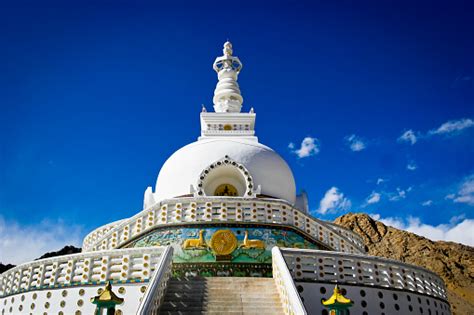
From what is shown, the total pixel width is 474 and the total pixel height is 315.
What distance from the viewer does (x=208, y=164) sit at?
18.7 metres

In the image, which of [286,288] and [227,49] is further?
[227,49]

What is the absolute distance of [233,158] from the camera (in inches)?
738

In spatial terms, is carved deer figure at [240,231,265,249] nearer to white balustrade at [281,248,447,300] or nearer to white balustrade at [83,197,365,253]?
white balustrade at [83,197,365,253]

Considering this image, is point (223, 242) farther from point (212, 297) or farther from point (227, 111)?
point (227, 111)

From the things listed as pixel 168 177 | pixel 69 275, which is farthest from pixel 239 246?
pixel 168 177

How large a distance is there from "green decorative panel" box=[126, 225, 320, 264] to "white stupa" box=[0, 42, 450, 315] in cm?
3

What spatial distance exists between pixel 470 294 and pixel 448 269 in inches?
195

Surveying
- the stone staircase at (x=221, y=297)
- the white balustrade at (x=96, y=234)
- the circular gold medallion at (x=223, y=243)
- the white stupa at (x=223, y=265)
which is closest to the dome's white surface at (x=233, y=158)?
the white stupa at (x=223, y=265)

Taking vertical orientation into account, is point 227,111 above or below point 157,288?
above

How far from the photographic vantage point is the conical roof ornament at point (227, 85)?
25.3 meters

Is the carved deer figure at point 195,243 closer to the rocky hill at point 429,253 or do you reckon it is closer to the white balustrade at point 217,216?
the white balustrade at point 217,216

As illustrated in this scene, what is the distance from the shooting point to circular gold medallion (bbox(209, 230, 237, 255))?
1411 cm

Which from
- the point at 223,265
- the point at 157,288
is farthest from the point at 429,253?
the point at 157,288

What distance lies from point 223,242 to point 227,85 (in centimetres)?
1324
